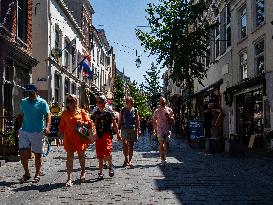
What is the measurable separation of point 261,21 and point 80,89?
63.0 feet

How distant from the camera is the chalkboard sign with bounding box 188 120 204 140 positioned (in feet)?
58.0

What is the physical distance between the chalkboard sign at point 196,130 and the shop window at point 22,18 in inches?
312

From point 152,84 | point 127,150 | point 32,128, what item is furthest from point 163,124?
point 152,84

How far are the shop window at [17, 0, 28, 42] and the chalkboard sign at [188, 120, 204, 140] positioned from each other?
7913mm

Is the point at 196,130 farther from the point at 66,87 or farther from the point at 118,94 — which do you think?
the point at 118,94

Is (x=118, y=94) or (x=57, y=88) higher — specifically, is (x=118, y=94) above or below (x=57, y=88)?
above

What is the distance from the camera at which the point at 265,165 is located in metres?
10.7

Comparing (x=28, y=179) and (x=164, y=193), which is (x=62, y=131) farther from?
(x=164, y=193)

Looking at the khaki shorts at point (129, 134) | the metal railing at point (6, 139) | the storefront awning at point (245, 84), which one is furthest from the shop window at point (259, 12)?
the metal railing at point (6, 139)

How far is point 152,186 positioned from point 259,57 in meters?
13.0

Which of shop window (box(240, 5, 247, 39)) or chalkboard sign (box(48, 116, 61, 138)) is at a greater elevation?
shop window (box(240, 5, 247, 39))

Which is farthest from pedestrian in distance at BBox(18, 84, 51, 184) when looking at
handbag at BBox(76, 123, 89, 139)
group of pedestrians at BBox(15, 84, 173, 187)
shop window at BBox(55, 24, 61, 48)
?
shop window at BBox(55, 24, 61, 48)

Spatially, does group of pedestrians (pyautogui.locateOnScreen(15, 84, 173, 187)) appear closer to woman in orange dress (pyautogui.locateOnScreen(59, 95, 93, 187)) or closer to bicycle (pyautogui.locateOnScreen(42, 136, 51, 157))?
woman in orange dress (pyautogui.locateOnScreen(59, 95, 93, 187))

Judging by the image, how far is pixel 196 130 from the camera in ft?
58.2
